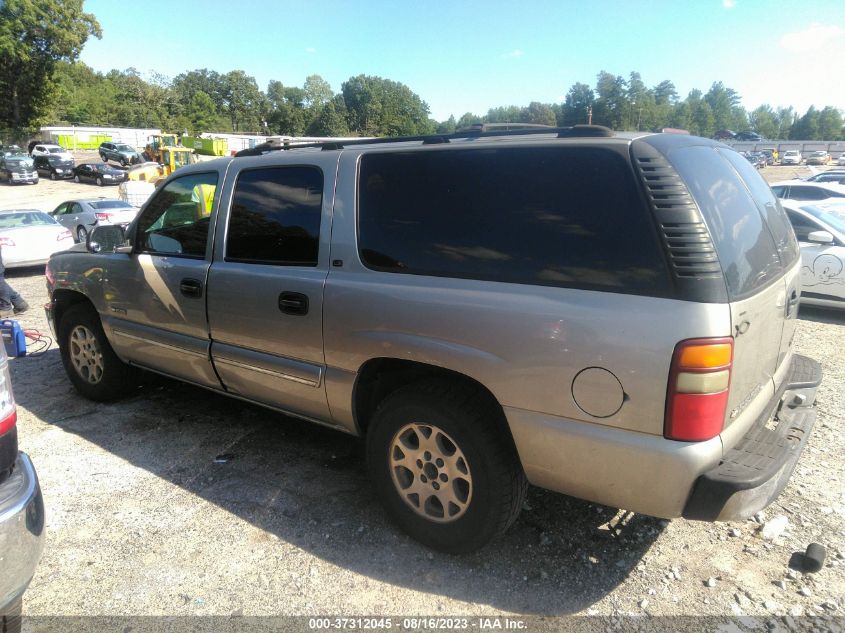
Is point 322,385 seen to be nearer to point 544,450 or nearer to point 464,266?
point 464,266

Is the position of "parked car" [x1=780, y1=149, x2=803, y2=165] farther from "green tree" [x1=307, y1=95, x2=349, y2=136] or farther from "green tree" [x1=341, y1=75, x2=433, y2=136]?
"green tree" [x1=307, y1=95, x2=349, y2=136]

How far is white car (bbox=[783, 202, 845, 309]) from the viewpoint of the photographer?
7.41 meters

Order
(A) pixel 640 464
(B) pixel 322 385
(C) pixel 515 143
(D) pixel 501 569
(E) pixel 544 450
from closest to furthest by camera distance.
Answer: (A) pixel 640 464, (E) pixel 544 450, (C) pixel 515 143, (D) pixel 501 569, (B) pixel 322 385

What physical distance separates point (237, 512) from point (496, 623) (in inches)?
62.6

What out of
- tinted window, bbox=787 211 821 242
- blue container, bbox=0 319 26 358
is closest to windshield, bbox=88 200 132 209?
blue container, bbox=0 319 26 358

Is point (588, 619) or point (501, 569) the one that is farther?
point (501, 569)

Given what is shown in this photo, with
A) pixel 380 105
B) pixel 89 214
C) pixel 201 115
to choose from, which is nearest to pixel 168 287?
pixel 89 214

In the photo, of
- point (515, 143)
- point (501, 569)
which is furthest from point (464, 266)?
point (501, 569)

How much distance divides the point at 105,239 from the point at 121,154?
4595 cm

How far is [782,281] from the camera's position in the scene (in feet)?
8.73

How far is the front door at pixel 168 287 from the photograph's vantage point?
3.68m

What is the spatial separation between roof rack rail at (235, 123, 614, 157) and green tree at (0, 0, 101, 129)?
60529 mm

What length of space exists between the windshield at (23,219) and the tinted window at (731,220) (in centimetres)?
1308

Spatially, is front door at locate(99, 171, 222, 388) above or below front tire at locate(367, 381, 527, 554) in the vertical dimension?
above
